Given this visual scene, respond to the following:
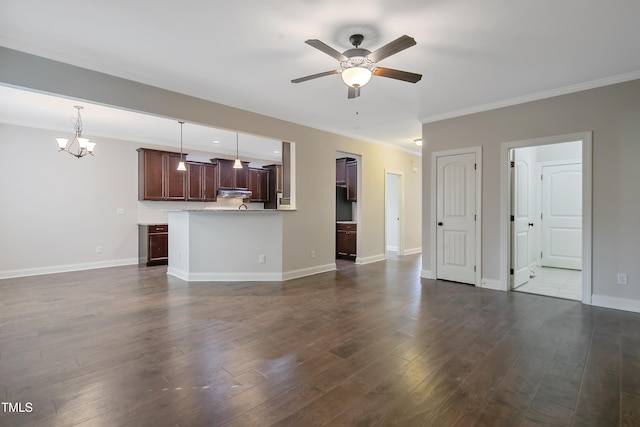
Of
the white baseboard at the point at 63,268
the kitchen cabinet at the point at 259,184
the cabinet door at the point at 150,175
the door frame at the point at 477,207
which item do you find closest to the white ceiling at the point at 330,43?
the door frame at the point at 477,207

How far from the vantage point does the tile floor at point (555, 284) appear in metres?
4.30

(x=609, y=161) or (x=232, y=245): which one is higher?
(x=609, y=161)

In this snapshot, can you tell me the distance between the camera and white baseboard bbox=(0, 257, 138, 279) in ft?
17.3

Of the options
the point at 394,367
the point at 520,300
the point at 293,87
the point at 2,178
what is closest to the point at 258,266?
the point at 293,87

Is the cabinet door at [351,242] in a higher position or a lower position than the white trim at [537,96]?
lower

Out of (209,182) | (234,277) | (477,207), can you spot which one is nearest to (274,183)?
(209,182)

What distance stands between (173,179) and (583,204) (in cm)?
722

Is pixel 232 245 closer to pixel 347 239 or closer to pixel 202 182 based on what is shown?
pixel 347 239

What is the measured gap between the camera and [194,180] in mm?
7410

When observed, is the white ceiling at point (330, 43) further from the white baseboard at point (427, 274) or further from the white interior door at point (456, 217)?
the white baseboard at point (427, 274)

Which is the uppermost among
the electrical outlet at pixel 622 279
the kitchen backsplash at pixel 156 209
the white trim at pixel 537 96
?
the white trim at pixel 537 96

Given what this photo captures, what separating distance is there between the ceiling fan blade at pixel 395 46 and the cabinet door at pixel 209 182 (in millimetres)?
5871

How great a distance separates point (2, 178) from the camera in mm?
5211

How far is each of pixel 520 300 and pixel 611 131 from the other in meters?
2.24
